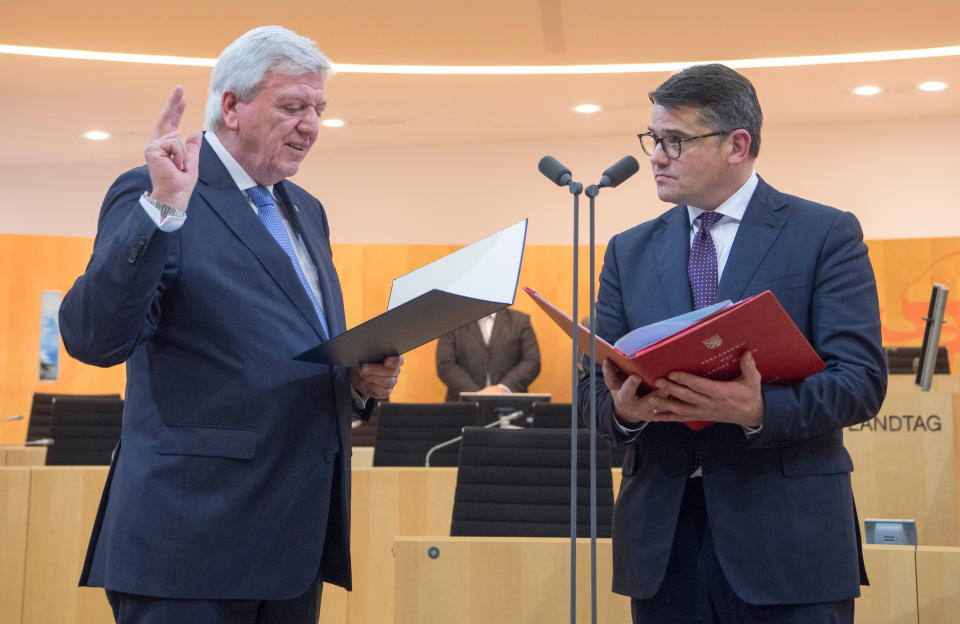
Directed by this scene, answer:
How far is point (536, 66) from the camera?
7055 millimetres

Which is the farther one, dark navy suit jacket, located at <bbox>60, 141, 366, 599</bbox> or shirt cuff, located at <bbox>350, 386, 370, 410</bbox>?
shirt cuff, located at <bbox>350, 386, 370, 410</bbox>

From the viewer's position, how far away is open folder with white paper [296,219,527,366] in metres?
1.49

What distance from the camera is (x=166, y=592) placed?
151 cm

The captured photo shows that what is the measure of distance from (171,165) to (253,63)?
372 mm

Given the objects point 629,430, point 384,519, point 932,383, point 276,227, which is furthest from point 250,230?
point 932,383

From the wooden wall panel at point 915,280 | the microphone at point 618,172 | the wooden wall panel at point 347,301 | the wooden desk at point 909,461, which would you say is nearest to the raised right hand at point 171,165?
the microphone at point 618,172

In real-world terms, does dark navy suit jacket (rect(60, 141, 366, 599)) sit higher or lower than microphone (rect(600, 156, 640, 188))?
lower

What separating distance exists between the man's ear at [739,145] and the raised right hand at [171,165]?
1.05 metres

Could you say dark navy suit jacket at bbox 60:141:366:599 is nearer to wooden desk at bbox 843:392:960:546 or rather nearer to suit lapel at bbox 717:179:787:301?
suit lapel at bbox 717:179:787:301

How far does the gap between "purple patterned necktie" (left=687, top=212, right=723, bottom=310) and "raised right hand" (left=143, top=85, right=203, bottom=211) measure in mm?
978

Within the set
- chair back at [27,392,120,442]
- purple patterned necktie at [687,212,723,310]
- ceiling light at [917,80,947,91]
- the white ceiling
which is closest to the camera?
purple patterned necktie at [687,212,723,310]

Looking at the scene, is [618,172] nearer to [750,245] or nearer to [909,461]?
[750,245]

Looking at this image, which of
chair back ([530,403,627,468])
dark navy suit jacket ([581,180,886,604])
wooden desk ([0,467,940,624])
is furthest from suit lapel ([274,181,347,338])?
chair back ([530,403,627,468])

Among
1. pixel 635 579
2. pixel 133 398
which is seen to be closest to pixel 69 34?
pixel 133 398
